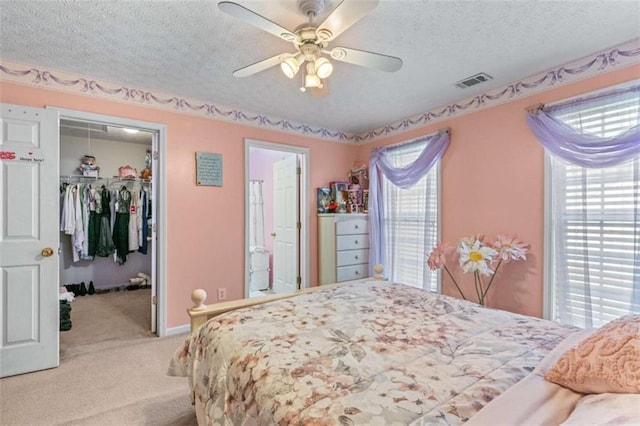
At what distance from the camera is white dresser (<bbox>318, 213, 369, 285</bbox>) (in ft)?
12.7

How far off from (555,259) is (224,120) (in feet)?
11.2

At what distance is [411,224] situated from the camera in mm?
3646

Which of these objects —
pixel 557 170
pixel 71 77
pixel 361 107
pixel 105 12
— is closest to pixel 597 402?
pixel 557 170

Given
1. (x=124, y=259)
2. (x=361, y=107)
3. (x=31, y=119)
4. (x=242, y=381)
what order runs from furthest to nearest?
1. (x=124, y=259)
2. (x=361, y=107)
3. (x=31, y=119)
4. (x=242, y=381)

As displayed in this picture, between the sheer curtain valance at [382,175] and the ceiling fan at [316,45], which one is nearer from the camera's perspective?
the ceiling fan at [316,45]

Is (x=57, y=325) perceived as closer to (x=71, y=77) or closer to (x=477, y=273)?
(x=71, y=77)

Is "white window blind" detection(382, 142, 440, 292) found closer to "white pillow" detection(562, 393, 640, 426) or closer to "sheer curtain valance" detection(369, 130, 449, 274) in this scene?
"sheer curtain valance" detection(369, 130, 449, 274)

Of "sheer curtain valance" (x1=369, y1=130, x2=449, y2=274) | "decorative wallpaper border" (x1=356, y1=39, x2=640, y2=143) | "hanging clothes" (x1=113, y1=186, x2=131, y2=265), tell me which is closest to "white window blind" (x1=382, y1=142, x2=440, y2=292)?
"sheer curtain valance" (x1=369, y1=130, x2=449, y2=274)

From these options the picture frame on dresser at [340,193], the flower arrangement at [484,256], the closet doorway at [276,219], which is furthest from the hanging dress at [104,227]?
the flower arrangement at [484,256]

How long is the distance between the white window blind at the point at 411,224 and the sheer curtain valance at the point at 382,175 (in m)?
0.08

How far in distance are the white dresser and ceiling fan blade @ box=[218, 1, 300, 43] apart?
2.52 m

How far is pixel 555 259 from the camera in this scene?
2.46 meters

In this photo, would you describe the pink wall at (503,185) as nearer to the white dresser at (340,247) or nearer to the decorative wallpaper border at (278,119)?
the decorative wallpaper border at (278,119)

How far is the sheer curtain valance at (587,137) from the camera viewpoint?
2.07m
